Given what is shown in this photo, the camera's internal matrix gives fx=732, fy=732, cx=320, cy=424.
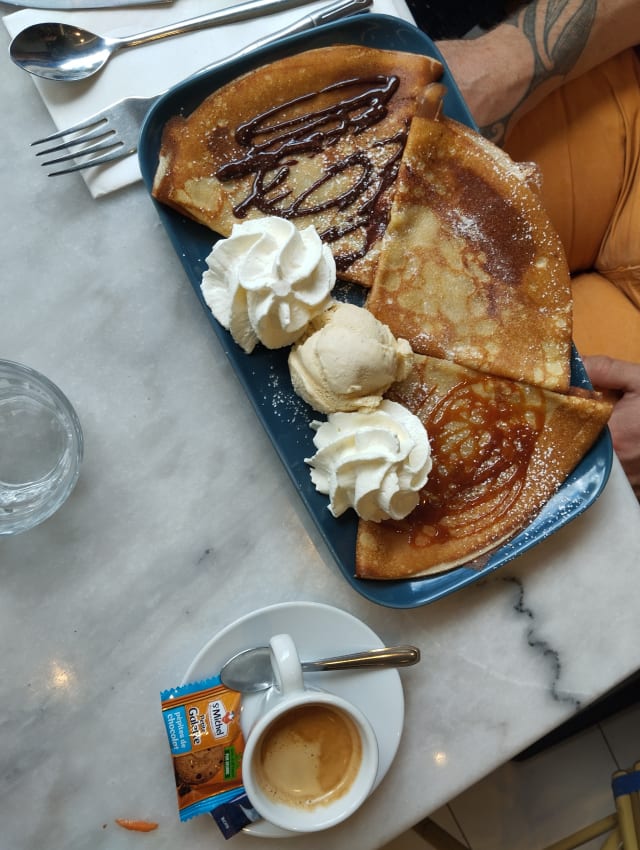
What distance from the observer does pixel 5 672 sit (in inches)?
46.2

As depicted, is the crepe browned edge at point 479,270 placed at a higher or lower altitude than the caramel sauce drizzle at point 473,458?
higher

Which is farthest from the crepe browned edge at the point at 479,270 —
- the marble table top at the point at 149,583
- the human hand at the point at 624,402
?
the marble table top at the point at 149,583

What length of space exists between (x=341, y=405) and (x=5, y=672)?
2.26ft

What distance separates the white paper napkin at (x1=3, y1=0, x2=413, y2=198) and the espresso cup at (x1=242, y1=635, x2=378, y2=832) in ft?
2.61

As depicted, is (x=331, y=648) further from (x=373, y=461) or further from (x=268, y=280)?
(x=268, y=280)

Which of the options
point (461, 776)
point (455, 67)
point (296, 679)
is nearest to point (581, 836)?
point (461, 776)

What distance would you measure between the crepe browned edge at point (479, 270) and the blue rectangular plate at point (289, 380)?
12cm

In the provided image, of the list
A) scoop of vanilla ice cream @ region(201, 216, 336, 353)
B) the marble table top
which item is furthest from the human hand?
scoop of vanilla ice cream @ region(201, 216, 336, 353)

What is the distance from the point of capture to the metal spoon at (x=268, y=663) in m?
1.13

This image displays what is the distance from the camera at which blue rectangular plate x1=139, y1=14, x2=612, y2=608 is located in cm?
115

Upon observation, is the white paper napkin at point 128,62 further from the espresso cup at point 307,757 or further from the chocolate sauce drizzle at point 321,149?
the espresso cup at point 307,757

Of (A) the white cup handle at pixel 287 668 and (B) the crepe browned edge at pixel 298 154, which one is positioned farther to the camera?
(B) the crepe browned edge at pixel 298 154

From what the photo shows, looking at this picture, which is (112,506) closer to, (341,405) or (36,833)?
(341,405)

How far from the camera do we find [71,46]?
116 cm
